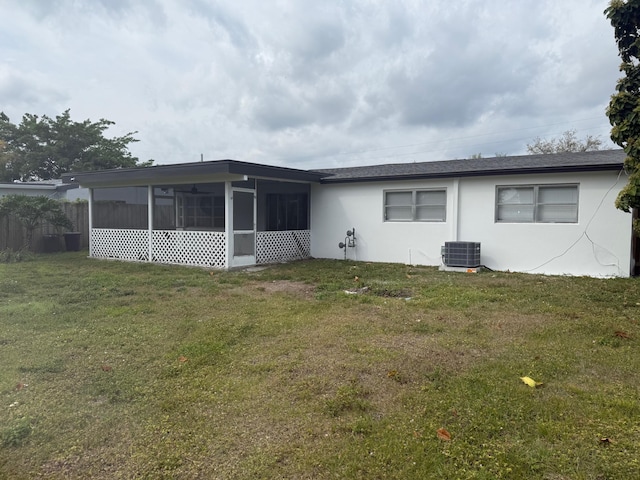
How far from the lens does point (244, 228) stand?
38.3ft

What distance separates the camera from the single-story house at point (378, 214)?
9.64m

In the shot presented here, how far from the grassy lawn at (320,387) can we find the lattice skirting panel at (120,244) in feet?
18.9

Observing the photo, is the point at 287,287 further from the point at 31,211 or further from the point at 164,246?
the point at 31,211

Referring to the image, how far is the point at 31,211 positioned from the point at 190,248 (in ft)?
19.3

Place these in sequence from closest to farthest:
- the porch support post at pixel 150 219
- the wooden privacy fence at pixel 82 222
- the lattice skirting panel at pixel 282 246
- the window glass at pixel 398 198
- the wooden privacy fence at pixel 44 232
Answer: the window glass at pixel 398 198 < the lattice skirting panel at pixel 282 246 < the porch support post at pixel 150 219 < the wooden privacy fence at pixel 82 222 < the wooden privacy fence at pixel 44 232

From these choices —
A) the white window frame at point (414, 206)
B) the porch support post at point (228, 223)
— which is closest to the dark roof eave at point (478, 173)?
the white window frame at point (414, 206)

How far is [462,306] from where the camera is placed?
21.4 feet

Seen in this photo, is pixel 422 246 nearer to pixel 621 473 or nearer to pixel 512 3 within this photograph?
pixel 512 3

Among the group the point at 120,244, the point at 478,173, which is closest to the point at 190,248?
the point at 120,244

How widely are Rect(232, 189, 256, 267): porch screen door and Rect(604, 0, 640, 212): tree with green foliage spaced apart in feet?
26.9

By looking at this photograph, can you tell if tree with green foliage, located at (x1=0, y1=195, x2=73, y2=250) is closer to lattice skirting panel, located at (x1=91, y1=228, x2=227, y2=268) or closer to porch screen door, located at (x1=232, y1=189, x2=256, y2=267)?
lattice skirting panel, located at (x1=91, y1=228, x2=227, y2=268)

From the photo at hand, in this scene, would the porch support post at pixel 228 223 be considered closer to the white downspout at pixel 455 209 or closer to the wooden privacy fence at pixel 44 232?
the white downspout at pixel 455 209

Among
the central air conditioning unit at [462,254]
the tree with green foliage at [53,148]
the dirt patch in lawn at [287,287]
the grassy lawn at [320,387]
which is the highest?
the tree with green foliage at [53,148]

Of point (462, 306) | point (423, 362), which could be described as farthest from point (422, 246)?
point (423, 362)
